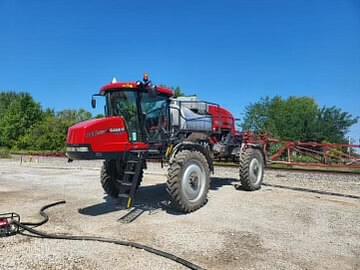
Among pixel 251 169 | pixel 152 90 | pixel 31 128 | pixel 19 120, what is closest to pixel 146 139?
pixel 152 90

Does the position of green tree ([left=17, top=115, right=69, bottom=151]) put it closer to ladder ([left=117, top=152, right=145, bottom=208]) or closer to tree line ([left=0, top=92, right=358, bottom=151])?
tree line ([left=0, top=92, right=358, bottom=151])

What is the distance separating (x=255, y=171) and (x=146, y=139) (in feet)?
14.5

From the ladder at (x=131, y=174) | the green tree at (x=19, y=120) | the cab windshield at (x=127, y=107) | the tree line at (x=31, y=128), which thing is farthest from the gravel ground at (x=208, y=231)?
the green tree at (x=19, y=120)

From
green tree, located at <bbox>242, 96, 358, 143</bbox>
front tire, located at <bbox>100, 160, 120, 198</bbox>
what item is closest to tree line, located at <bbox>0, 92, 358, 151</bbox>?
green tree, located at <bbox>242, 96, 358, 143</bbox>

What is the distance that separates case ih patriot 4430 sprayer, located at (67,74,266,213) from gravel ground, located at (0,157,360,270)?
1.89 feet

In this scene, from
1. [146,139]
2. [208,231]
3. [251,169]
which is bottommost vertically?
[208,231]

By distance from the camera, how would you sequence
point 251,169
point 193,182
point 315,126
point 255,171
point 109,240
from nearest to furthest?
point 109,240 < point 193,182 < point 251,169 < point 255,171 < point 315,126

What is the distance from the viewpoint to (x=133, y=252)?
15.5ft

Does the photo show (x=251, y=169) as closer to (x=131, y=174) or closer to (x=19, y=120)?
(x=131, y=174)

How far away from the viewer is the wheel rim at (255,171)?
405 inches

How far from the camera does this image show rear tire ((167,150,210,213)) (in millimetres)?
6945

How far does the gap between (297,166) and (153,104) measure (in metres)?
11.5

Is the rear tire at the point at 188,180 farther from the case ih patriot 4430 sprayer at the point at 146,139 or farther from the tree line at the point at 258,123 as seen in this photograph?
the tree line at the point at 258,123

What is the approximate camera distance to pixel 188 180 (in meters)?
7.34
